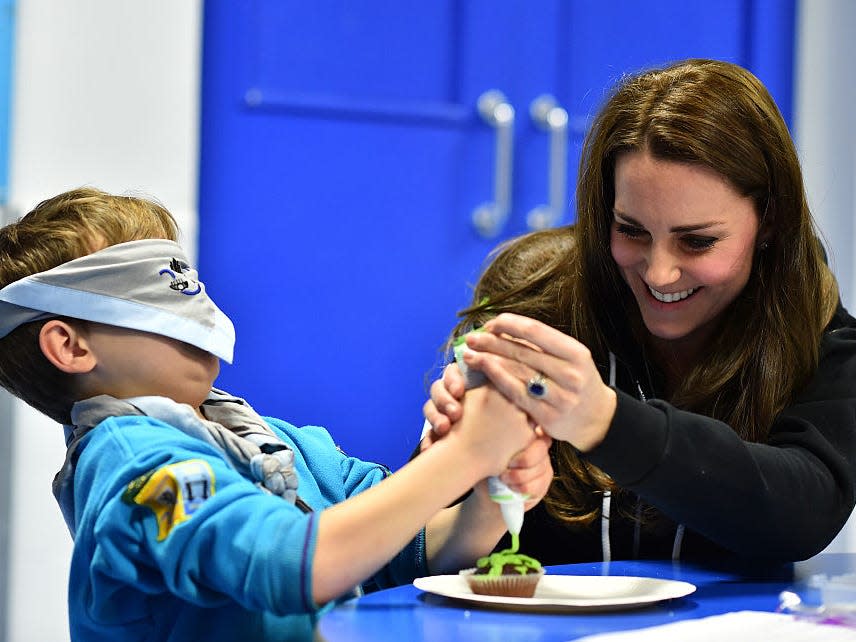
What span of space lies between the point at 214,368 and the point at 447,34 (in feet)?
7.97

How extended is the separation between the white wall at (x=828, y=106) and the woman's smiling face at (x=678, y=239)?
2.63 meters

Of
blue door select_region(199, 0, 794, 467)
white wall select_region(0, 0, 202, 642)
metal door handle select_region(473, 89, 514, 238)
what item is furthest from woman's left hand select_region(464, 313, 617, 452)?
metal door handle select_region(473, 89, 514, 238)

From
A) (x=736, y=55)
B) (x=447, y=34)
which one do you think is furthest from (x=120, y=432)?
(x=736, y=55)

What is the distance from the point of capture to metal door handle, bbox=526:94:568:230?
392 cm

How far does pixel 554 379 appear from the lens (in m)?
1.37

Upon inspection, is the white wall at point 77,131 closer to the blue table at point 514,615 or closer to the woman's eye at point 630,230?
the woman's eye at point 630,230

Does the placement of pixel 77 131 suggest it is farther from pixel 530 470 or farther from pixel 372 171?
pixel 530 470

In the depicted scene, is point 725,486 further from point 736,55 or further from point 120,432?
point 736,55

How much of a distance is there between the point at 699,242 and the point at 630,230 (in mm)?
112

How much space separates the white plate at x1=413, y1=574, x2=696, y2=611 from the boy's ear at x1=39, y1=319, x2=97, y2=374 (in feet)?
1.65

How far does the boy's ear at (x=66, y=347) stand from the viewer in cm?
152

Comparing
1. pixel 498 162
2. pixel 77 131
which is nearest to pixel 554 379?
pixel 77 131

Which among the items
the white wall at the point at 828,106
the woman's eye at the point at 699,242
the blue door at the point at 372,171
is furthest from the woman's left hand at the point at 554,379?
the white wall at the point at 828,106

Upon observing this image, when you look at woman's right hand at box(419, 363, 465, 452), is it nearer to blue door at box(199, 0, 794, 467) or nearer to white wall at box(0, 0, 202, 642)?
white wall at box(0, 0, 202, 642)
